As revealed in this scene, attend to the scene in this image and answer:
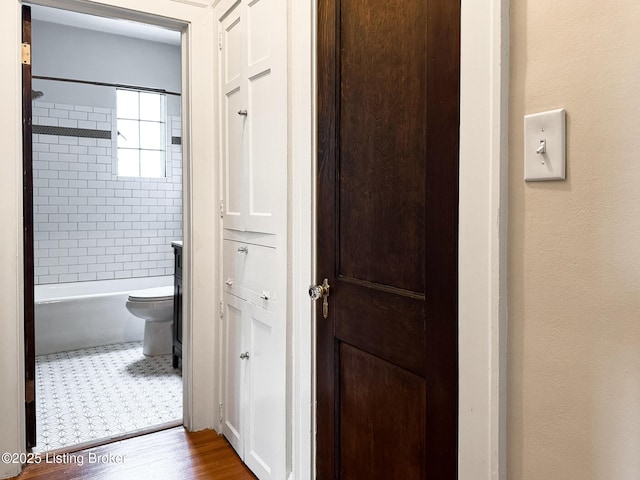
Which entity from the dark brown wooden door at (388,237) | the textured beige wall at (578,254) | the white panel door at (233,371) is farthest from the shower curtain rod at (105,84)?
the textured beige wall at (578,254)

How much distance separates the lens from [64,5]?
2.11 metres

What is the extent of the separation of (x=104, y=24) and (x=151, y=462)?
359cm

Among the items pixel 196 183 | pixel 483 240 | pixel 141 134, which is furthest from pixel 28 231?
pixel 141 134

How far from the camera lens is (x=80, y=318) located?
149 inches

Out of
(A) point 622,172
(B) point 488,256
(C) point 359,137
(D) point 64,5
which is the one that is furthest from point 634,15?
(D) point 64,5

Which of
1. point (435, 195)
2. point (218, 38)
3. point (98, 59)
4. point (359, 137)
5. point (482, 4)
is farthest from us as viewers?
point (98, 59)

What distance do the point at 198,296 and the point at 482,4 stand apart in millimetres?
1940

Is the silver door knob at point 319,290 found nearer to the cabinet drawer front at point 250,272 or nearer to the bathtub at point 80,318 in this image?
the cabinet drawer front at point 250,272

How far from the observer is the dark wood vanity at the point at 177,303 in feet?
10.4

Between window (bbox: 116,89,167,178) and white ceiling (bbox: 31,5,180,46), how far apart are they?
52 cm

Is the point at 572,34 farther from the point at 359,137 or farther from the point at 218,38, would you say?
the point at 218,38

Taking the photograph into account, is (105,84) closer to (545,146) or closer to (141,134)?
(141,134)

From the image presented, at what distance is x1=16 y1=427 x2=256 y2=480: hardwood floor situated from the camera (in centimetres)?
199

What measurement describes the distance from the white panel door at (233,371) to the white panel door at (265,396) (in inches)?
2.9
